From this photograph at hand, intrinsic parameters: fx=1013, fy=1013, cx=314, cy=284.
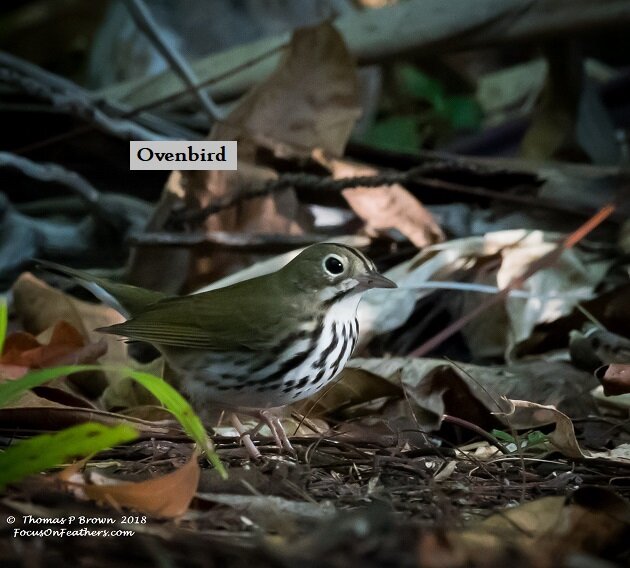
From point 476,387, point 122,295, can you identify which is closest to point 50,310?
point 122,295

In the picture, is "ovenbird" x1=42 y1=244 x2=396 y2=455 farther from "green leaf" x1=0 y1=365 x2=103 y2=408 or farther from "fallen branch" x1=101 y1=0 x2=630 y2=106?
"fallen branch" x1=101 y1=0 x2=630 y2=106

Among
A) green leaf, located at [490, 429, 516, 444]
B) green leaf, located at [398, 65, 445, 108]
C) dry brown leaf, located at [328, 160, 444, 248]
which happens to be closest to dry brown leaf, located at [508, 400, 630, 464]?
green leaf, located at [490, 429, 516, 444]

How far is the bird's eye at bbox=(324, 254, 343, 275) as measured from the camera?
7.75 ft

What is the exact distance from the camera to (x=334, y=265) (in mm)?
2365

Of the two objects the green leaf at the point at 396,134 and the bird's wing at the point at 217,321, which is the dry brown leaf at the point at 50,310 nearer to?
the bird's wing at the point at 217,321

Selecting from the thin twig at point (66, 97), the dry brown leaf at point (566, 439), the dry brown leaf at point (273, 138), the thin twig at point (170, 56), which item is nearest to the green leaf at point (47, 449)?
the dry brown leaf at point (566, 439)

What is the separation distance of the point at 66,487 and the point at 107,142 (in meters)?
2.52

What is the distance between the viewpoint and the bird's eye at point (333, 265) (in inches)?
93.0

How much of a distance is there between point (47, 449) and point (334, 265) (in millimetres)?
991

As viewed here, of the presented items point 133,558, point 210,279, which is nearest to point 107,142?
point 210,279

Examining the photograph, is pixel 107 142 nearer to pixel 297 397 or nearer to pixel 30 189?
pixel 30 189

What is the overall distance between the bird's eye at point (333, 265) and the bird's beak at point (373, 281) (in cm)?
5

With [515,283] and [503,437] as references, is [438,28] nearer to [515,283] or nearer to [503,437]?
[515,283]

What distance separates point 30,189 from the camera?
161 inches
